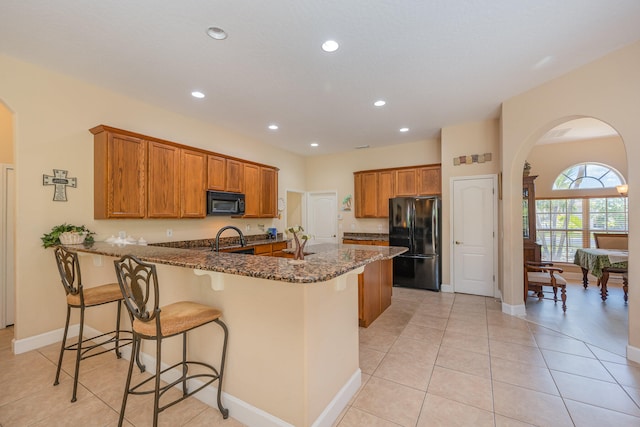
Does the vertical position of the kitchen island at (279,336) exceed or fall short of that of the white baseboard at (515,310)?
it exceeds it

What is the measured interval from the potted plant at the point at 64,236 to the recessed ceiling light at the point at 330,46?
10.6 ft

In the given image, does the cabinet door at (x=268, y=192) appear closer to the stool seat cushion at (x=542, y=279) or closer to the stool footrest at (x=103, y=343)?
the stool footrest at (x=103, y=343)

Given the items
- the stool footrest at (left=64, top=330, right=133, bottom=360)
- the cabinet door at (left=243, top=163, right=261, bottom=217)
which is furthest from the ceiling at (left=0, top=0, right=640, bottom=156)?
the stool footrest at (left=64, top=330, right=133, bottom=360)

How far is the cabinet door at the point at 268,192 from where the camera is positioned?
17.1ft

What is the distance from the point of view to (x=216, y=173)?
4.32 meters

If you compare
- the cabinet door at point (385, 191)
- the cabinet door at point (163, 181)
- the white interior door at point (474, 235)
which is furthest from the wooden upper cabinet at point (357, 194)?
the cabinet door at point (163, 181)

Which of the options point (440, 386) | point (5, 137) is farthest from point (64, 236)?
point (440, 386)

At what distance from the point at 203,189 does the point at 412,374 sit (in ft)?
12.0

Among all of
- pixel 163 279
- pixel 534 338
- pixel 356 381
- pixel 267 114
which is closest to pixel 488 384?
pixel 356 381

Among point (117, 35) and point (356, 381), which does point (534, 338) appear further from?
point (117, 35)

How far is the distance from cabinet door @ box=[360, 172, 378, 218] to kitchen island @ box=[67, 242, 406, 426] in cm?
395

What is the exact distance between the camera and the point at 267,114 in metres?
4.09

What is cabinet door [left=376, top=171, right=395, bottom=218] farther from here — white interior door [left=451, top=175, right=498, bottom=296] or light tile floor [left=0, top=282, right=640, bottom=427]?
light tile floor [left=0, top=282, right=640, bottom=427]

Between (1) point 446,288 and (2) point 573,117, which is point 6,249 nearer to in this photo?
(1) point 446,288
